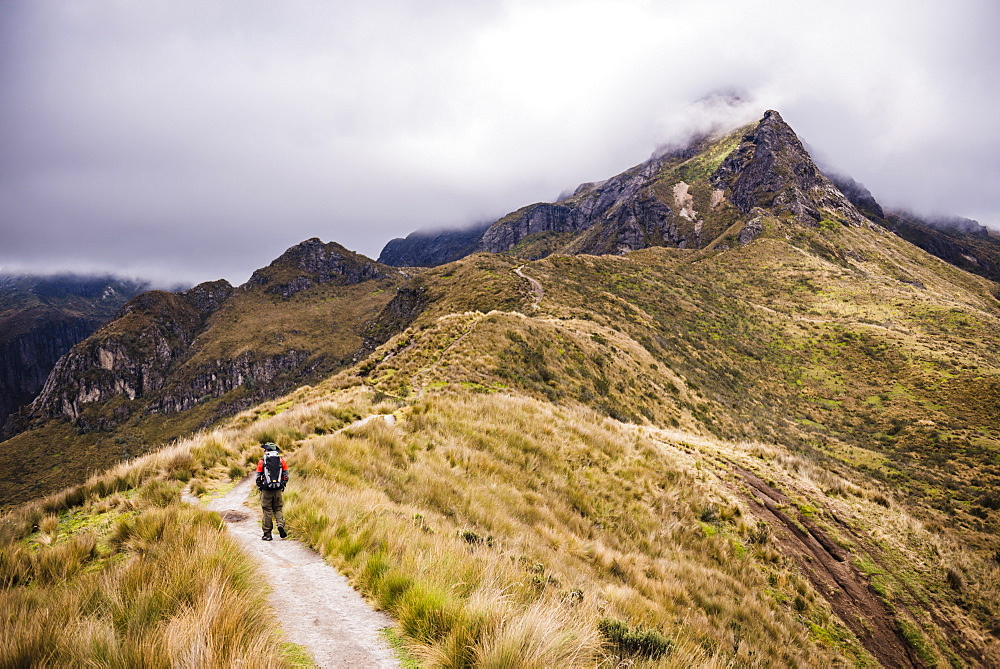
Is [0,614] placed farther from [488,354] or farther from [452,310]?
[452,310]

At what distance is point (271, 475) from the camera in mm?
6215

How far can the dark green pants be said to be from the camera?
621 cm

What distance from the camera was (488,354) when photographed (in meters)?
22.1

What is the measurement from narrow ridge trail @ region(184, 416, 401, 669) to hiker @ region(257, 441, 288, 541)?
0.73 ft

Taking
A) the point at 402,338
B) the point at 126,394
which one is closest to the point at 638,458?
the point at 402,338

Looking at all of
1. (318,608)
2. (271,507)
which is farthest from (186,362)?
(318,608)

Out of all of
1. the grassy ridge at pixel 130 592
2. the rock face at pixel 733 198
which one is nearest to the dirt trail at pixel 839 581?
the grassy ridge at pixel 130 592

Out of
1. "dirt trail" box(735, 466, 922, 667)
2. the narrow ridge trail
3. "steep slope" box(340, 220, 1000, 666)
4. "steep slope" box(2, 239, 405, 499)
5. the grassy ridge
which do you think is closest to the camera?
the grassy ridge

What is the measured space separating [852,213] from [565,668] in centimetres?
16422

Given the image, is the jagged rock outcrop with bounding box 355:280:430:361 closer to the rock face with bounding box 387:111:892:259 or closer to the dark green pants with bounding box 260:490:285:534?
the dark green pants with bounding box 260:490:285:534

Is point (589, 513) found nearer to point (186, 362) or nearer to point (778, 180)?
point (778, 180)

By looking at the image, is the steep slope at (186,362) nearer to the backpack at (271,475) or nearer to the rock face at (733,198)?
the rock face at (733,198)

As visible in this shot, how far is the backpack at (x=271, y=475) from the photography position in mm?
6156

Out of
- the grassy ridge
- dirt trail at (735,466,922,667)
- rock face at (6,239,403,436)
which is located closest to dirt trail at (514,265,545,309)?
dirt trail at (735,466,922,667)
